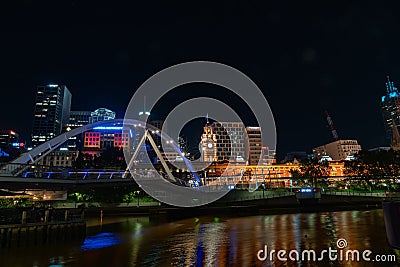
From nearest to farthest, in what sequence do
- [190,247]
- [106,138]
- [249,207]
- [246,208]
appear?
[190,247]
[246,208]
[249,207]
[106,138]

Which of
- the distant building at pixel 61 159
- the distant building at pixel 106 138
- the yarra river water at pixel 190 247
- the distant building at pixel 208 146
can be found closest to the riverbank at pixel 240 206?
the yarra river water at pixel 190 247

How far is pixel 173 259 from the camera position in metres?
18.8

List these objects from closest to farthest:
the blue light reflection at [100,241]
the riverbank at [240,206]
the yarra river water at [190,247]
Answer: the yarra river water at [190,247], the blue light reflection at [100,241], the riverbank at [240,206]

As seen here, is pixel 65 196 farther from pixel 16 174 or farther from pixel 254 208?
pixel 254 208

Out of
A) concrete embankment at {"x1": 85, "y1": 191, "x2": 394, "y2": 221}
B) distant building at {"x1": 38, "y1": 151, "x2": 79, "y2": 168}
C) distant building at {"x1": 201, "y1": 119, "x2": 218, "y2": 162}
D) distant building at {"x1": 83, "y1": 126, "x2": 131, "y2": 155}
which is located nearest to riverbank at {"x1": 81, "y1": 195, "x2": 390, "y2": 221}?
concrete embankment at {"x1": 85, "y1": 191, "x2": 394, "y2": 221}

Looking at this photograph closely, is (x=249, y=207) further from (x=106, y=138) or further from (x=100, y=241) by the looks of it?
(x=106, y=138)

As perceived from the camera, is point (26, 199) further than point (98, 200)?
No

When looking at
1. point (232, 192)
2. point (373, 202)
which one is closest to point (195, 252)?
point (232, 192)

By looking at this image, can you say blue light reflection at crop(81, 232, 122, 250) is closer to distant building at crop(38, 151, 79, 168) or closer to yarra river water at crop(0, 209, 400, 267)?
yarra river water at crop(0, 209, 400, 267)

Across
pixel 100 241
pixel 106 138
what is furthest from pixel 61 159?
pixel 100 241

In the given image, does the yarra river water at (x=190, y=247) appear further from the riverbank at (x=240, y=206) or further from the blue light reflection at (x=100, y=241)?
the riverbank at (x=240, y=206)

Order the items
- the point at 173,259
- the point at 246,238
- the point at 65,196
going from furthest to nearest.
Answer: the point at 65,196 < the point at 246,238 < the point at 173,259

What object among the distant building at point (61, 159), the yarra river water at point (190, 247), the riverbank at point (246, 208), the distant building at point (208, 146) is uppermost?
the distant building at point (208, 146)

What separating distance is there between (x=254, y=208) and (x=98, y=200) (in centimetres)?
2614
